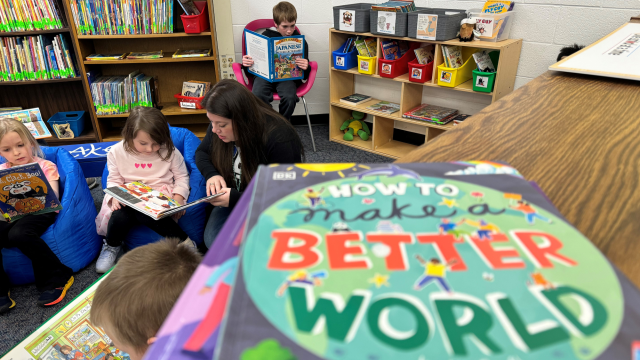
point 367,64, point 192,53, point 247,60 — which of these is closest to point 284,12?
point 247,60

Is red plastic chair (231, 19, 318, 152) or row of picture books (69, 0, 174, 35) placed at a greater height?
row of picture books (69, 0, 174, 35)

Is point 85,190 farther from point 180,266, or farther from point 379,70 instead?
point 379,70

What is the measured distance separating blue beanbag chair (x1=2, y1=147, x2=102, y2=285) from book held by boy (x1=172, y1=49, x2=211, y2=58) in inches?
56.0

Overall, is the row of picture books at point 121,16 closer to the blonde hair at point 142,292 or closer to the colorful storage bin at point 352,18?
the colorful storage bin at point 352,18

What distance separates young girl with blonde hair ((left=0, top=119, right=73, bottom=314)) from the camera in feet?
6.51

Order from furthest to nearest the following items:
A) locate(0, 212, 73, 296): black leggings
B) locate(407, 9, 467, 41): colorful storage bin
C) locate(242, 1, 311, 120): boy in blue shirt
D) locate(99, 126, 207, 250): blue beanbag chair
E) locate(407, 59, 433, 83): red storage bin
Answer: locate(242, 1, 311, 120): boy in blue shirt
locate(407, 59, 433, 83): red storage bin
locate(407, 9, 467, 41): colorful storage bin
locate(99, 126, 207, 250): blue beanbag chair
locate(0, 212, 73, 296): black leggings

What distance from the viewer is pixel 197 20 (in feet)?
10.5

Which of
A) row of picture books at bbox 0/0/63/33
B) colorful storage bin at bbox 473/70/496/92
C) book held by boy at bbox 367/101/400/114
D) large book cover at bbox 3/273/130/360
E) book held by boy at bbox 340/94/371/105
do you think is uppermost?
row of picture books at bbox 0/0/63/33

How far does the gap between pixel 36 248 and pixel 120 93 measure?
183 cm

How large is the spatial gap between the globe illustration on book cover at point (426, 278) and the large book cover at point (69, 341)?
109 cm

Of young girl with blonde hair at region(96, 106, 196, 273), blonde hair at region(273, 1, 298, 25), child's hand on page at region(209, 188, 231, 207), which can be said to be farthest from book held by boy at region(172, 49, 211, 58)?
child's hand on page at region(209, 188, 231, 207)

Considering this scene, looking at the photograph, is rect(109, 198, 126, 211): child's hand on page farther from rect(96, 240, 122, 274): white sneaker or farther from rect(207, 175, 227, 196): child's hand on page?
rect(207, 175, 227, 196): child's hand on page

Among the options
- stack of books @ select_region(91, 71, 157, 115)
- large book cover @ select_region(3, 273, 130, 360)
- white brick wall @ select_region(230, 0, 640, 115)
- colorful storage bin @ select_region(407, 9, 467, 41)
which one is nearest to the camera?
large book cover @ select_region(3, 273, 130, 360)

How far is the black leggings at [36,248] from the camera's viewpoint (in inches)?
78.1
